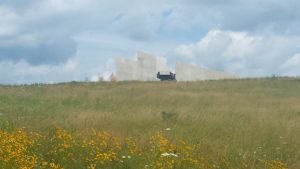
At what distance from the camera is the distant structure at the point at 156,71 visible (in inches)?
1858

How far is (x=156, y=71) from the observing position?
48438 mm

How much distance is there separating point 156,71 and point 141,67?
70.7 inches

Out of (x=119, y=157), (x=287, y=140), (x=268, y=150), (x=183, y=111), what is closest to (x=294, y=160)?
(x=268, y=150)

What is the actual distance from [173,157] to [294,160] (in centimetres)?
279

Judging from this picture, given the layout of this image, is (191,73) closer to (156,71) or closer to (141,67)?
(156,71)

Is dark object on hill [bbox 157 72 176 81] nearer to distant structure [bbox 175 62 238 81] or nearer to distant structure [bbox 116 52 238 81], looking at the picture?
distant structure [bbox 116 52 238 81]

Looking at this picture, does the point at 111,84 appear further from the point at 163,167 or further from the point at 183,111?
the point at 163,167

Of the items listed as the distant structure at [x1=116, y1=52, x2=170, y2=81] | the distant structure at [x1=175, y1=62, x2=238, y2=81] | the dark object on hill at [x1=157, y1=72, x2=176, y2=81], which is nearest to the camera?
the dark object on hill at [x1=157, y1=72, x2=176, y2=81]

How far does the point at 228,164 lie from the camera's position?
29.7 ft

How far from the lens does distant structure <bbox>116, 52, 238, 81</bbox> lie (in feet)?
155

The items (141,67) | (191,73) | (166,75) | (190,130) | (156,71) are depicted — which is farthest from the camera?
(141,67)

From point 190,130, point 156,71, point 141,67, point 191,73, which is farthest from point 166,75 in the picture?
point 190,130

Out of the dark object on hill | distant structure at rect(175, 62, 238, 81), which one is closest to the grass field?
the dark object on hill

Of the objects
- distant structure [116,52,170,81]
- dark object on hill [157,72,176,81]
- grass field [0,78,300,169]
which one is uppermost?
distant structure [116,52,170,81]
